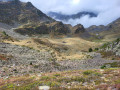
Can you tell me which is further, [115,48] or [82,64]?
[115,48]

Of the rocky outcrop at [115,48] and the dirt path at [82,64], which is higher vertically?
the rocky outcrop at [115,48]

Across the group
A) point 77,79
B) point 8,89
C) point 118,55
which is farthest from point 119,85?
point 118,55

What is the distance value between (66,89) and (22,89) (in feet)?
14.1

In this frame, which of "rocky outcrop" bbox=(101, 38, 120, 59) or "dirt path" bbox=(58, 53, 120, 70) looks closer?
"dirt path" bbox=(58, 53, 120, 70)

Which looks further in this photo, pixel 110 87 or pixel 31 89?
pixel 31 89

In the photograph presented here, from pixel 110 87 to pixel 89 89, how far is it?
183 centimetres

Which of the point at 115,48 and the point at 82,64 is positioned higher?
the point at 115,48

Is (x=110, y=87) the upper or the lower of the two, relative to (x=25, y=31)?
lower

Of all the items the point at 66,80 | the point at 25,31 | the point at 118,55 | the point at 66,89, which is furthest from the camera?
the point at 25,31

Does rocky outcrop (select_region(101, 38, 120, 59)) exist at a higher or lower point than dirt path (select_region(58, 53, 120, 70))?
higher

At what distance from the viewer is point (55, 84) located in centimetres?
1116

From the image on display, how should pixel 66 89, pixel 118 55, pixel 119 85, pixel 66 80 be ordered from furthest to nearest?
pixel 118 55, pixel 66 80, pixel 66 89, pixel 119 85

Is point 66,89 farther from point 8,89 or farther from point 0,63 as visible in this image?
point 0,63

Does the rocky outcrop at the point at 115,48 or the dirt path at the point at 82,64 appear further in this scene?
the rocky outcrop at the point at 115,48
